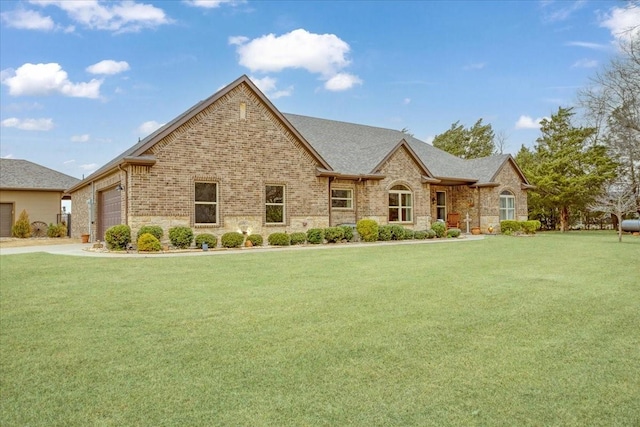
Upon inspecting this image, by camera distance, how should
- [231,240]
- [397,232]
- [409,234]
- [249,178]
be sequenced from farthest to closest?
[409,234] → [397,232] → [249,178] → [231,240]

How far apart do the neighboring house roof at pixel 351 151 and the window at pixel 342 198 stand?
116cm

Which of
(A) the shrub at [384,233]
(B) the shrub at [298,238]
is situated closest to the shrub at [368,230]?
(A) the shrub at [384,233]

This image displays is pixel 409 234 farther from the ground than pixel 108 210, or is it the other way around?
pixel 108 210

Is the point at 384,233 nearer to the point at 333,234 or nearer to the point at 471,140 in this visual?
the point at 333,234

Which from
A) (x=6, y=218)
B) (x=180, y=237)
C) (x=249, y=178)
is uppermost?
(x=249, y=178)

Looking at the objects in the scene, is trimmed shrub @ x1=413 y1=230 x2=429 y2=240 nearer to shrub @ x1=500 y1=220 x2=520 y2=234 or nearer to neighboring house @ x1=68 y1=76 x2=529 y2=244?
neighboring house @ x1=68 y1=76 x2=529 y2=244

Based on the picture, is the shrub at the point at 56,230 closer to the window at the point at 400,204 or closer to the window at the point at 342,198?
the window at the point at 342,198

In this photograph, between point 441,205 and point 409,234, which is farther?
point 441,205

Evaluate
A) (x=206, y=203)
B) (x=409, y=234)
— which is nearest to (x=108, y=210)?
(x=206, y=203)

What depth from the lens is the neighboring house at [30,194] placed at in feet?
92.9

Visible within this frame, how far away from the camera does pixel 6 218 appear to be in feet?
93.4

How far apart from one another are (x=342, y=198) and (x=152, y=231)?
995 centimetres

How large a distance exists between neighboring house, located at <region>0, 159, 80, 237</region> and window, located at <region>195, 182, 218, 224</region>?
16.3 meters

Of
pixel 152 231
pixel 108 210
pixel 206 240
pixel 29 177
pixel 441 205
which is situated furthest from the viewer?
pixel 29 177
